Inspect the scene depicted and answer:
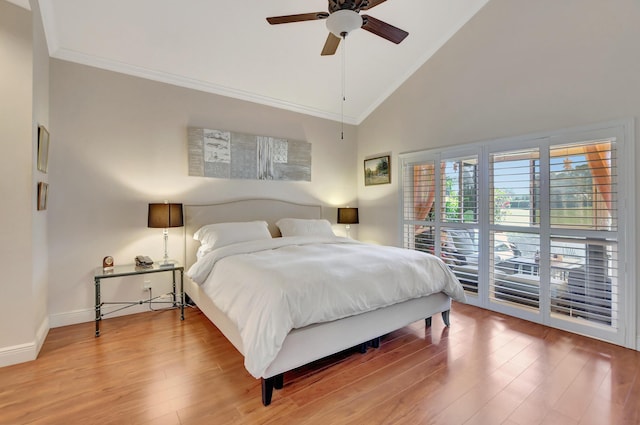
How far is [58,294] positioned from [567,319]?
16.8 feet

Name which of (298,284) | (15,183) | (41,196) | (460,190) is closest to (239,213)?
(41,196)

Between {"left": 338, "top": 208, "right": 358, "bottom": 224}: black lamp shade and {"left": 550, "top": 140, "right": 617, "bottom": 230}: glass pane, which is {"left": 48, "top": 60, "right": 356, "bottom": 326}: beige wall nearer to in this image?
{"left": 338, "top": 208, "right": 358, "bottom": 224}: black lamp shade

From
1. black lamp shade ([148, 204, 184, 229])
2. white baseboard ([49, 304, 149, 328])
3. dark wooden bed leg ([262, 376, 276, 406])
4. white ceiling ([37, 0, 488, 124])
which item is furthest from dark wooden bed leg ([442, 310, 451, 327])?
white baseboard ([49, 304, 149, 328])

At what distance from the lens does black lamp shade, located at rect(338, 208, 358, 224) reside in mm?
4918

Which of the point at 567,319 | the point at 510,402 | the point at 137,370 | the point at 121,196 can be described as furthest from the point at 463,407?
the point at 121,196

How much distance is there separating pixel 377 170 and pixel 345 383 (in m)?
3.50

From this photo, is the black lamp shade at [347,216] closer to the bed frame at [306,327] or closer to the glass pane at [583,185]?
the bed frame at [306,327]

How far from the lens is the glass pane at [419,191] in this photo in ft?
13.6

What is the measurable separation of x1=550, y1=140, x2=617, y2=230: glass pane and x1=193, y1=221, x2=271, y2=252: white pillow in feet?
10.5

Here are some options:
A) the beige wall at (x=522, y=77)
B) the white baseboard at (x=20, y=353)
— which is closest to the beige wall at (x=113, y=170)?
→ the white baseboard at (x=20, y=353)

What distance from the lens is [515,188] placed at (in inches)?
131

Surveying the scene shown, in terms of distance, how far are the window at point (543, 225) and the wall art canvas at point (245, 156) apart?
6.19ft

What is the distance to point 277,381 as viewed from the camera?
6.77 feet

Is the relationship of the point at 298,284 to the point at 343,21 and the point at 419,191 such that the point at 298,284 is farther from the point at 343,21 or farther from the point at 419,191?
the point at 419,191
